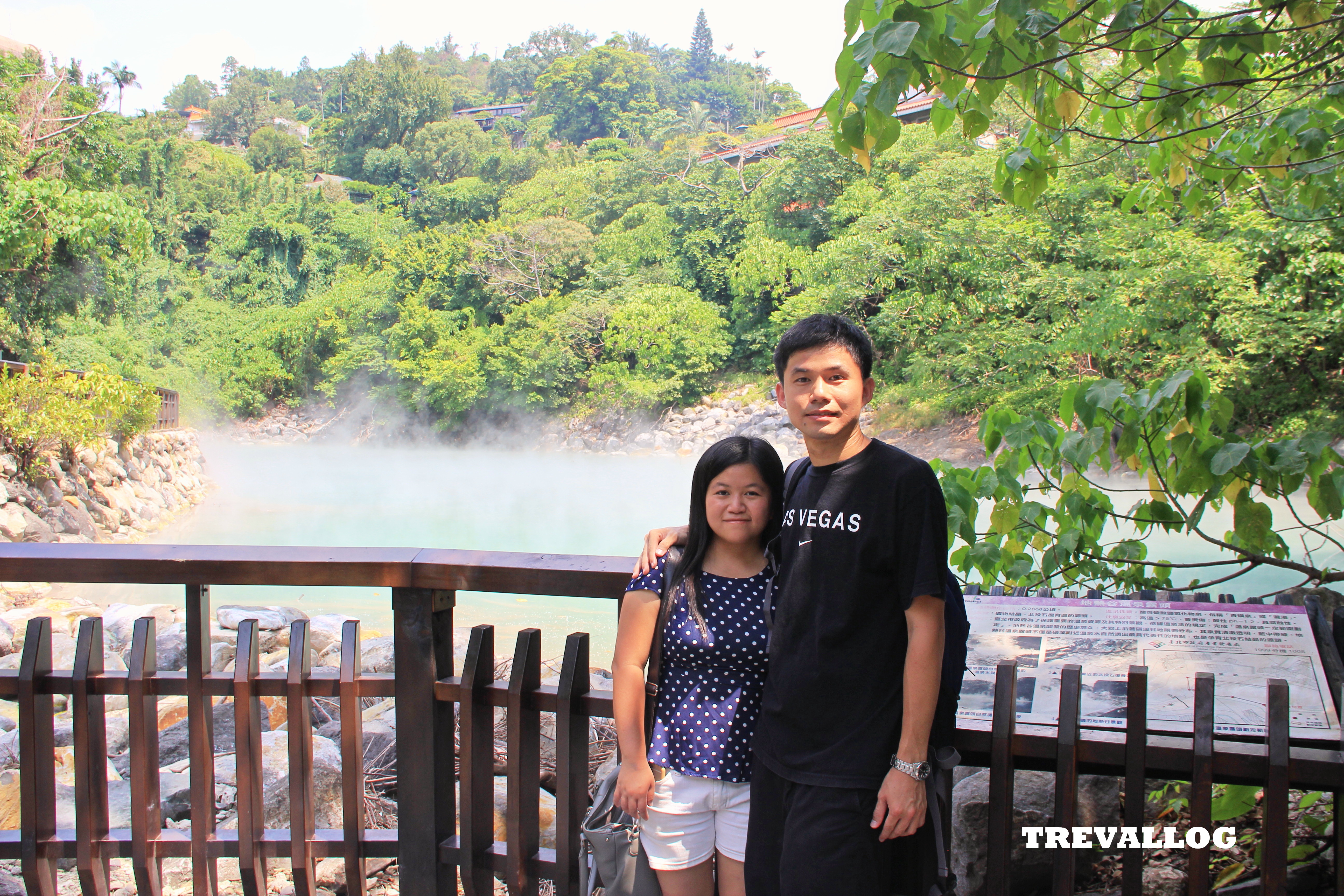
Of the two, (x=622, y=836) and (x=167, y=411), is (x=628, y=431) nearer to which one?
(x=167, y=411)

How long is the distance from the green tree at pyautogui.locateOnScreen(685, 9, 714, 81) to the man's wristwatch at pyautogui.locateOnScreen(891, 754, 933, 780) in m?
52.8

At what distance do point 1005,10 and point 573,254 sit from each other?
83.4 ft

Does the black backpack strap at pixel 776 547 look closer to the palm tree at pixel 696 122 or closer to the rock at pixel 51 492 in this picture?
the rock at pixel 51 492

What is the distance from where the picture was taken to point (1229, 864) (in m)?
1.78

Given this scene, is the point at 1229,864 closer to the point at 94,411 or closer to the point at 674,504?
the point at 94,411

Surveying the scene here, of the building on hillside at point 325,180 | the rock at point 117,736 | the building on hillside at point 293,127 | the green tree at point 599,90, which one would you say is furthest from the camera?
the building on hillside at point 293,127

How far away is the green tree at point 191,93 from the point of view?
5650 cm

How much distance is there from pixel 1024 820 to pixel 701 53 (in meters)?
53.4

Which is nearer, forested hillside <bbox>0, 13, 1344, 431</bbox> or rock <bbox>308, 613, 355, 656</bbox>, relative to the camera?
rock <bbox>308, 613, 355, 656</bbox>

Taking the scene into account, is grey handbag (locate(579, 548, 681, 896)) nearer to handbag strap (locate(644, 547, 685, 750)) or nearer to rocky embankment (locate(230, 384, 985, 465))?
handbag strap (locate(644, 547, 685, 750))

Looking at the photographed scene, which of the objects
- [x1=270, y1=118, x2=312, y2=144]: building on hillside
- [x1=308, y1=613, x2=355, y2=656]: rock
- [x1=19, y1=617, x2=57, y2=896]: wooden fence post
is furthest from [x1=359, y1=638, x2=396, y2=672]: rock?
[x1=270, y1=118, x2=312, y2=144]: building on hillside

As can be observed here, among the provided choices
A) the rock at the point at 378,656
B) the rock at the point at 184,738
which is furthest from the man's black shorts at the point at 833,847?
the rock at the point at 378,656

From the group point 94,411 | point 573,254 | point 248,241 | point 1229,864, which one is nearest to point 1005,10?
point 1229,864

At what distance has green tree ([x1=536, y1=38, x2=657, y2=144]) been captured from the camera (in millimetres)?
41625
